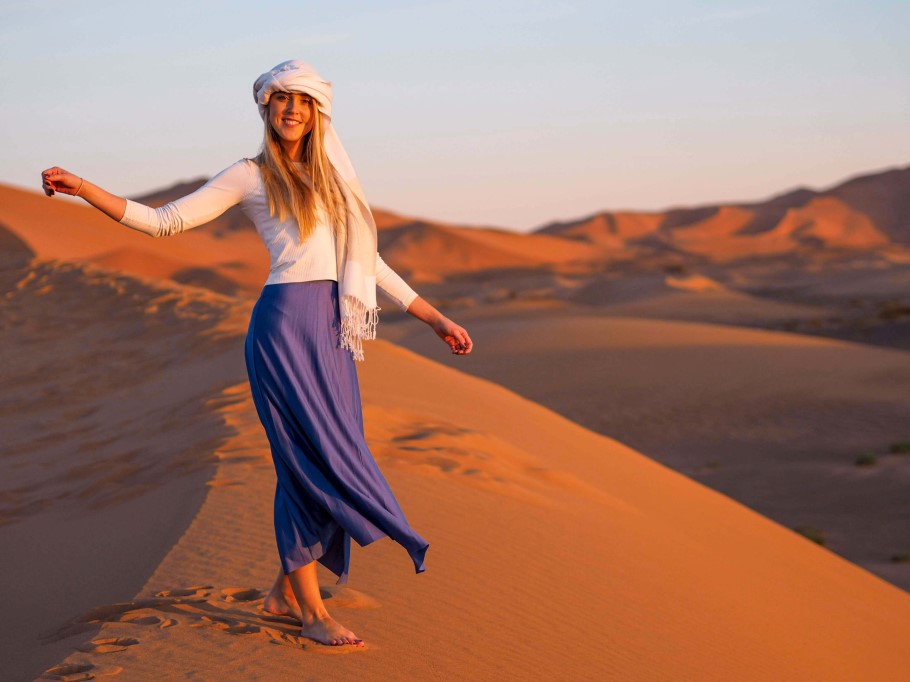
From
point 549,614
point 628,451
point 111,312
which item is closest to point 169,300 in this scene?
point 111,312

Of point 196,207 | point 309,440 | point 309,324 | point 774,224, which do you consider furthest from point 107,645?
point 774,224

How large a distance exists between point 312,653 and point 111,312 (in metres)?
12.3

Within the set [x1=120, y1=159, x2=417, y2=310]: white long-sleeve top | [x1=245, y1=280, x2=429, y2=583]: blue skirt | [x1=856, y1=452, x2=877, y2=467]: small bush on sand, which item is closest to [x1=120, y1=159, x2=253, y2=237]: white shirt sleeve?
[x1=120, y1=159, x2=417, y2=310]: white long-sleeve top

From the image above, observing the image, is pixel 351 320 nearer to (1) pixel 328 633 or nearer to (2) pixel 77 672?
(1) pixel 328 633

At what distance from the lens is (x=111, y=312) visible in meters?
15.6

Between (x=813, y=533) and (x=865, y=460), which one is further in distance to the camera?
(x=865, y=460)

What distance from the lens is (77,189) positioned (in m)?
3.55

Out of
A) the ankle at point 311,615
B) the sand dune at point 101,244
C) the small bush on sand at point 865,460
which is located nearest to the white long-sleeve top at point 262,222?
the ankle at point 311,615

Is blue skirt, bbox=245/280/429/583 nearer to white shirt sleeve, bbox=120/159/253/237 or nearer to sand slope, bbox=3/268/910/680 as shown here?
white shirt sleeve, bbox=120/159/253/237

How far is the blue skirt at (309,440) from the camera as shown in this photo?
156 inches

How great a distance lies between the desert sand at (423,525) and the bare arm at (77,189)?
156 cm

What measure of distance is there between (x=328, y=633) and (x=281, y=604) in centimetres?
31

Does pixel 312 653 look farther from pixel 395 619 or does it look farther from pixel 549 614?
pixel 549 614

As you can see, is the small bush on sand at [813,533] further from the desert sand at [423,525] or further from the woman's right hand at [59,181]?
the woman's right hand at [59,181]
